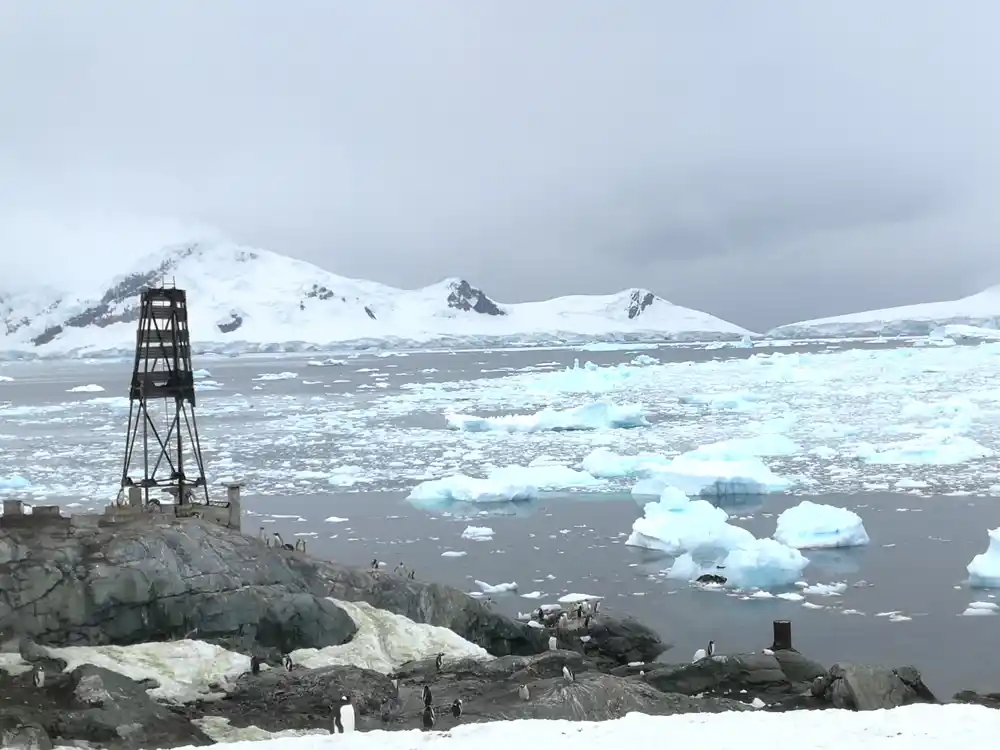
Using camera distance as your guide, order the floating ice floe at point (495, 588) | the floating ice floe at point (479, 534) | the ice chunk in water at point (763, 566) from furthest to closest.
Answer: the floating ice floe at point (479, 534) → the ice chunk in water at point (763, 566) → the floating ice floe at point (495, 588)

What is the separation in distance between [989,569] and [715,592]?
6652 millimetres

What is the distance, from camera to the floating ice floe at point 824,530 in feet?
87.6

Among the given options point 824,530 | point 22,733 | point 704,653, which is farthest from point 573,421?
point 22,733

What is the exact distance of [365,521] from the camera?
32375 mm

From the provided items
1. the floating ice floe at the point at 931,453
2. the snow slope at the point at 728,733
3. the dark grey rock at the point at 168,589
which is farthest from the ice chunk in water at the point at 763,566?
the floating ice floe at the point at 931,453

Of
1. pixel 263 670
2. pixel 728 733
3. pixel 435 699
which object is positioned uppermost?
pixel 728 733

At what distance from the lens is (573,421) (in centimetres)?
5397

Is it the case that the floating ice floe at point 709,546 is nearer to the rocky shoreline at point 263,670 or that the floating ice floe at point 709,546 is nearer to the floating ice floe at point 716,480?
the floating ice floe at point 716,480

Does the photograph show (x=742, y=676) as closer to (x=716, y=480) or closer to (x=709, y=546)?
(x=709, y=546)

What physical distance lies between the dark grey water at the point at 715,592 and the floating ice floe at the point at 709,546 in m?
0.64

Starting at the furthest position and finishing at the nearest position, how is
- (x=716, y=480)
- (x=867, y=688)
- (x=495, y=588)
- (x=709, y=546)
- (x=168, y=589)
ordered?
(x=716, y=480), (x=709, y=546), (x=495, y=588), (x=168, y=589), (x=867, y=688)

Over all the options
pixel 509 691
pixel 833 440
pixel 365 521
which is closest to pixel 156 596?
pixel 509 691

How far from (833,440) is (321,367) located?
11142 centimetres

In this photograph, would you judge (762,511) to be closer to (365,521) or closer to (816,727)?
(365,521)
